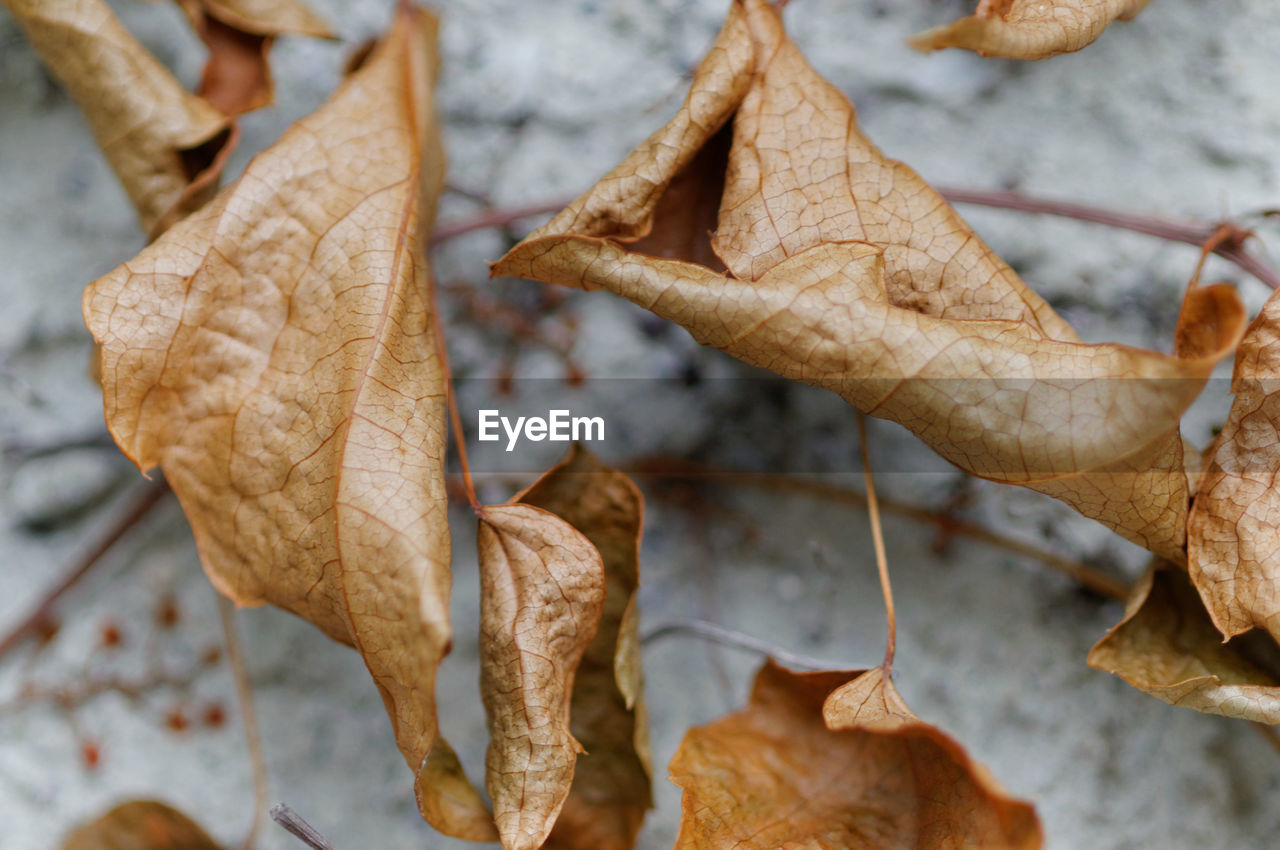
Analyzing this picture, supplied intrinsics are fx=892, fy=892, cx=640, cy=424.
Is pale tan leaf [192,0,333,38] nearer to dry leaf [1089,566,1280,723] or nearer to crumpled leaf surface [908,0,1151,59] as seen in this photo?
crumpled leaf surface [908,0,1151,59]

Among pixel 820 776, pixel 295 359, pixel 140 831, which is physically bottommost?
pixel 140 831

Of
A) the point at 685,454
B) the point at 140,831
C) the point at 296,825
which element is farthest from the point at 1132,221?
the point at 140,831

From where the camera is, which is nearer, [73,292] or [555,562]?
[555,562]

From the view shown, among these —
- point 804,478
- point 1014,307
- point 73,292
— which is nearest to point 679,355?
point 804,478

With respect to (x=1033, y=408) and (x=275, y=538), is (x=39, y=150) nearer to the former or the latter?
(x=275, y=538)

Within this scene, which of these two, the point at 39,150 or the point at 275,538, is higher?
the point at 39,150

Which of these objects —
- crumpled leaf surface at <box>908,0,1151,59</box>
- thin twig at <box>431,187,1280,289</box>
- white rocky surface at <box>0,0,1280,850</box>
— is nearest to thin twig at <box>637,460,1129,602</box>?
white rocky surface at <box>0,0,1280,850</box>

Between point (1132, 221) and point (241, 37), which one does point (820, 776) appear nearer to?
point (1132, 221)
